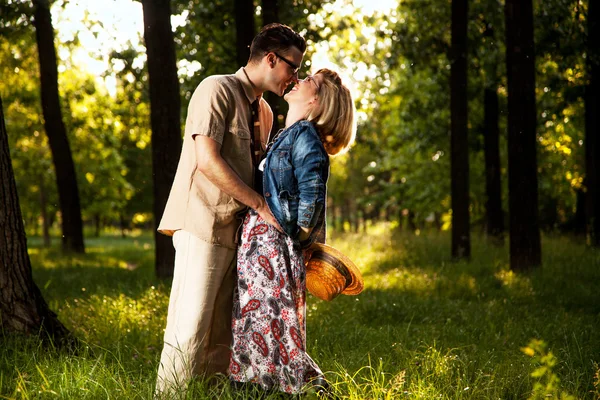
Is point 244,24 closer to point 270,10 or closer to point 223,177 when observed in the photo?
point 270,10

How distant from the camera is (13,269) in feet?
16.3

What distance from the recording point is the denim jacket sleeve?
11.6ft

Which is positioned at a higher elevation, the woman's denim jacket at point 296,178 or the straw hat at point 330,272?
the woman's denim jacket at point 296,178

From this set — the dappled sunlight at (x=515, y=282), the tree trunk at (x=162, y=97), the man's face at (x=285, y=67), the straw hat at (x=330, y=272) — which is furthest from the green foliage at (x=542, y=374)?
the tree trunk at (x=162, y=97)

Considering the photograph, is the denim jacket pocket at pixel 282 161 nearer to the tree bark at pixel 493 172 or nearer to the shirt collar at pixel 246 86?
the shirt collar at pixel 246 86

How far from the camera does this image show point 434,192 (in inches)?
947

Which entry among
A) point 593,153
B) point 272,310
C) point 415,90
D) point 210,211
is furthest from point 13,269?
point 415,90

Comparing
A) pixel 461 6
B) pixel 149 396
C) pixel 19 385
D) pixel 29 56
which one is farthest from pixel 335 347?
pixel 29 56

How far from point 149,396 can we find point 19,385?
78cm

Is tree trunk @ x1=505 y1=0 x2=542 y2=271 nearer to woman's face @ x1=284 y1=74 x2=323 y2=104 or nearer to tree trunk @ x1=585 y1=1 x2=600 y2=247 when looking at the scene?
tree trunk @ x1=585 y1=1 x2=600 y2=247

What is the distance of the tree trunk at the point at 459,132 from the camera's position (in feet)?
42.0

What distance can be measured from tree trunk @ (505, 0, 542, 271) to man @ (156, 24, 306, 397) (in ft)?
22.7

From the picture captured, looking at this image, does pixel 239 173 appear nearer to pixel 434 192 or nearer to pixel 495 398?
pixel 495 398

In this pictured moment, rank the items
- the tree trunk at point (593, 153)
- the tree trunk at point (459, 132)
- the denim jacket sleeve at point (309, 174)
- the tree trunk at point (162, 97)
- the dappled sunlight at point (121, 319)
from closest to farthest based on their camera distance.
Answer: the denim jacket sleeve at point (309, 174) → the dappled sunlight at point (121, 319) → the tree trunk at point (162, 97) → the tree trunk at point (459, 132) → the tree trunk at point (593, 153)
